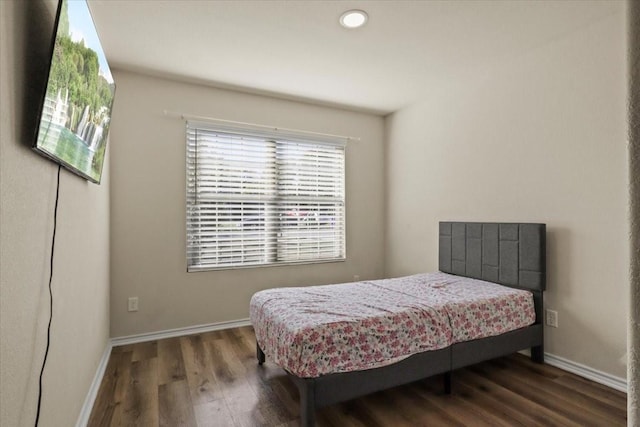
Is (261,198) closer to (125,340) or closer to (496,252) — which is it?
(125,340)

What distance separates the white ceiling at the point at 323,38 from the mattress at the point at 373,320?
1.94 metres

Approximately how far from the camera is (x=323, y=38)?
2.50 meters

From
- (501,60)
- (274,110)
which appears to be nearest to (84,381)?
(274,110)

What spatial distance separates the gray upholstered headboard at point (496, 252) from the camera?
2553 millimetres

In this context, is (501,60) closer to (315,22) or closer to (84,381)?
(315,22)

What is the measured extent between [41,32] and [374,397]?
2.53 metres

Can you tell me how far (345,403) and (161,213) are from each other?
2.36 m

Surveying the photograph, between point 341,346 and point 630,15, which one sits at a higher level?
point 630,15

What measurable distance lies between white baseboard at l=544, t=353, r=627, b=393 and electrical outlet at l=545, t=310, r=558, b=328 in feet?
0.79

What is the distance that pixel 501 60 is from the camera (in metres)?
2.87

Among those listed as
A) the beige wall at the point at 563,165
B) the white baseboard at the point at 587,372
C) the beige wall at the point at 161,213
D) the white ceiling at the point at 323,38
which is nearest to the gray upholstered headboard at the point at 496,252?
the beige wall at the point at 563,165

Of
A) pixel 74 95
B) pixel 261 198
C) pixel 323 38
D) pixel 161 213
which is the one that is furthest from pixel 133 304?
pixel 323 38

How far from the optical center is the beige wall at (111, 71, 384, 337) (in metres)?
3.07

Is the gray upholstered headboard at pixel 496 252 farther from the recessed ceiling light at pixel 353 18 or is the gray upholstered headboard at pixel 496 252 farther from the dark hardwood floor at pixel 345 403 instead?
the recessed ceiling light at pixel 353 18
